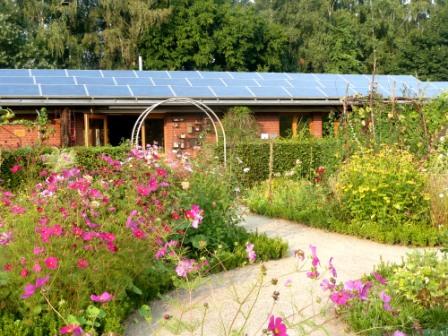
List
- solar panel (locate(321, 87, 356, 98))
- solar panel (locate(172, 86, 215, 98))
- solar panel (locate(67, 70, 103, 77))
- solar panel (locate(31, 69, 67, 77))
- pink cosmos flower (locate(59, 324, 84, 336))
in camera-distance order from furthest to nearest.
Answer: solar panel (locate(321, 87, 356, 98)) < solar panel (locate(67, 70, 103, 77)) < solar panel (locate(31, 69, 67, 77)) < solar panel (locate(172, 86, 215, 98)) < pink cosmos flower (locate(59, 324, 84, 336))

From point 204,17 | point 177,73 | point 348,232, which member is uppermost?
point 204,17

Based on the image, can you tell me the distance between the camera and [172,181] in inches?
235

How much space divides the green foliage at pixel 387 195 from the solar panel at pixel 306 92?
1112cm

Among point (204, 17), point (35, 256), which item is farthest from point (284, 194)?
point (204, 17)

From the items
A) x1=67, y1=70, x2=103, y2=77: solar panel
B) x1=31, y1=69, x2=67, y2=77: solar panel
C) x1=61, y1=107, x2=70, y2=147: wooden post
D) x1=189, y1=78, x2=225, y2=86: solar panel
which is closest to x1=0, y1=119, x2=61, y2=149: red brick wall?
x1=61, y1=107, x2=70, y2=147: wooden post

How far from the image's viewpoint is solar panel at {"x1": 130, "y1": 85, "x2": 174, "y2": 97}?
56.0ft

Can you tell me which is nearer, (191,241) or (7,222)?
(7,222)

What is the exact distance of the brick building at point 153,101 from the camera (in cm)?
1642

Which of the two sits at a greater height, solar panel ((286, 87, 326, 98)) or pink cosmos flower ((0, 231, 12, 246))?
solar panel ((286, 87, 326, 98))

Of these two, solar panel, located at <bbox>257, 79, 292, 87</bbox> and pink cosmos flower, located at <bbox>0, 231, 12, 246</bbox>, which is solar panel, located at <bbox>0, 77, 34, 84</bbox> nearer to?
solar panel, located at <bbox>257, 79, 292, 87</bbox>

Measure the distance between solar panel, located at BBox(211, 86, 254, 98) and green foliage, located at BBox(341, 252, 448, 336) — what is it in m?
13.9

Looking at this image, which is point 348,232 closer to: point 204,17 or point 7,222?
point 7,222

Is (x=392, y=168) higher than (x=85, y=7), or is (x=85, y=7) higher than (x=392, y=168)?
(x=85, y=7)

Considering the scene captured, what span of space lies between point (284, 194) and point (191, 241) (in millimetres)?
4352
